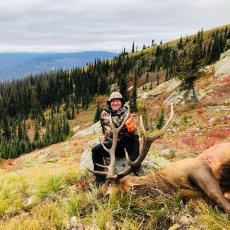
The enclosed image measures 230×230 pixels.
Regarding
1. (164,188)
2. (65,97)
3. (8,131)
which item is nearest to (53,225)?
(164,188)

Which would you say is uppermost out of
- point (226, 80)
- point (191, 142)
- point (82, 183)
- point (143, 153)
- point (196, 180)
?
point (143, 153)

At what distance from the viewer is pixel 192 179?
212 inches

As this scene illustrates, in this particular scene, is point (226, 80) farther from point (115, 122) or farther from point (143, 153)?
point (143, 153)

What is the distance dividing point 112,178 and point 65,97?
460 ft

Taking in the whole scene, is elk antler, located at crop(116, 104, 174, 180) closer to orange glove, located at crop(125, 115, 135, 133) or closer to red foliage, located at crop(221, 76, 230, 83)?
orange glove, located at crop(125, 115, 135, 133)

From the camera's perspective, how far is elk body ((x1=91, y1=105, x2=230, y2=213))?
16.9 feet

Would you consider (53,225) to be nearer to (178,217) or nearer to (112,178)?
(112,178)

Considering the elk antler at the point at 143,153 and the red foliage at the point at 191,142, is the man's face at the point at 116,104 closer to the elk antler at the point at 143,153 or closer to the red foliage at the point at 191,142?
the elk antler at the point at 143,153

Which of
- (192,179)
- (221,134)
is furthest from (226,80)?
(192,179)

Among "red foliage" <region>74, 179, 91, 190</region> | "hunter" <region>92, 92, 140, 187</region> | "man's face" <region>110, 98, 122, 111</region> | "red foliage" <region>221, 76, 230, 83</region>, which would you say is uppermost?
"man's face" <region>110, 98, 122, 111</region>

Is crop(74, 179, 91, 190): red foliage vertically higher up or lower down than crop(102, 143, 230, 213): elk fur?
lower down

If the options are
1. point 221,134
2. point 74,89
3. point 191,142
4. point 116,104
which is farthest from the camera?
point 74,89

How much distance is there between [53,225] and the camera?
548 centimetres

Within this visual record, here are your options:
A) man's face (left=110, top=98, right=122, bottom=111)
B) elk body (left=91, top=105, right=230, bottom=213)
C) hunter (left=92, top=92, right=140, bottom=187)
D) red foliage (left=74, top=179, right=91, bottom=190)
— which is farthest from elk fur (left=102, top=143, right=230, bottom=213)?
man's face (left=110, top=98, right=122, bottom=111)
